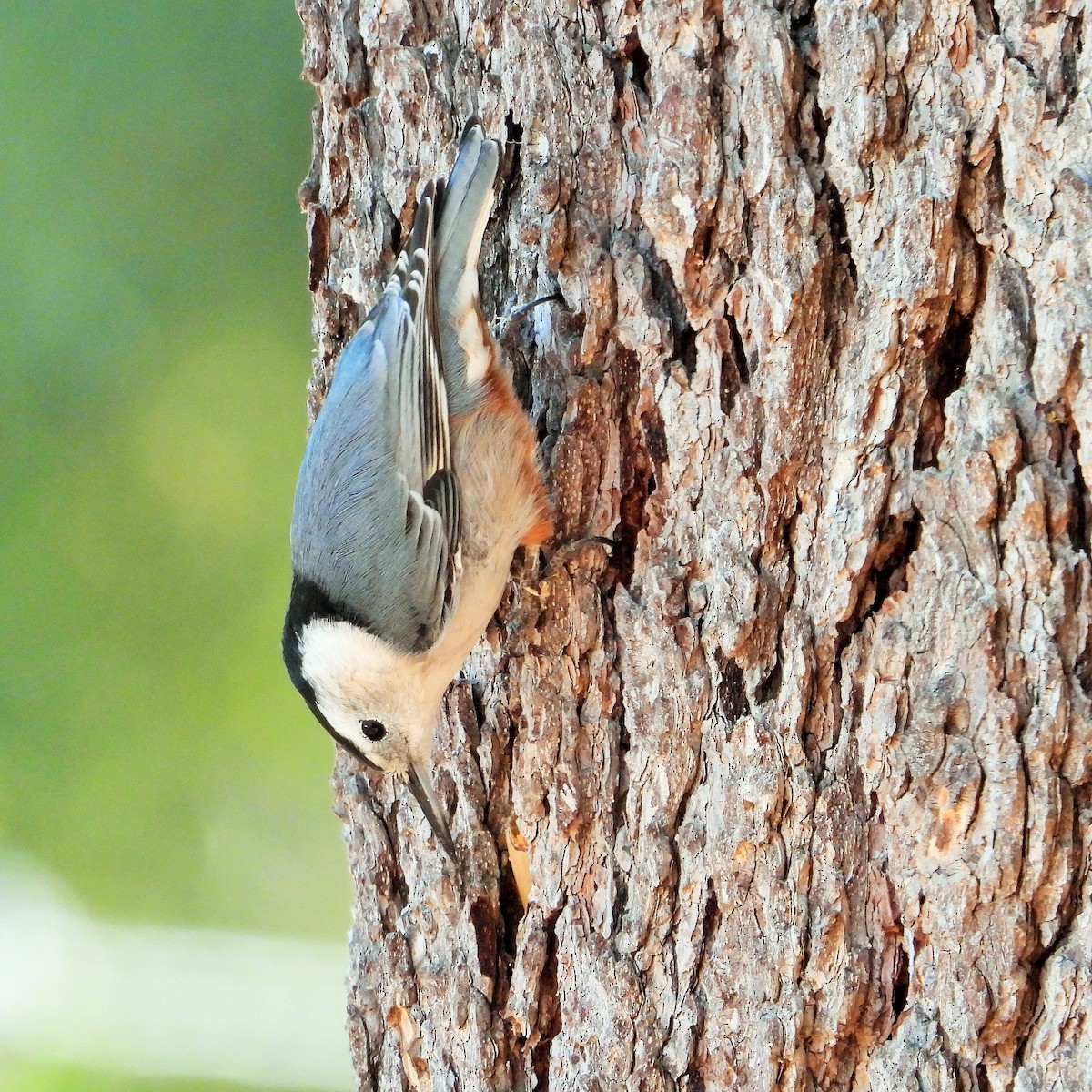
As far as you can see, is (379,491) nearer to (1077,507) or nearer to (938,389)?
(938,389)

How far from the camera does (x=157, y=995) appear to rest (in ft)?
7.93

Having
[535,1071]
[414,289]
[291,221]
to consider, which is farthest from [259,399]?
[535,1071]

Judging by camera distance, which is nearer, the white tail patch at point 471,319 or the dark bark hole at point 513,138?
the dark bark hole at point 513,138

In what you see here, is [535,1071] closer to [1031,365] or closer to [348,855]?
[348,855]

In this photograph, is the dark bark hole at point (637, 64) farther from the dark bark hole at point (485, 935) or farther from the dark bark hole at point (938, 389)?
the dark bark hole at point (485, 935)

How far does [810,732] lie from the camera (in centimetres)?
129

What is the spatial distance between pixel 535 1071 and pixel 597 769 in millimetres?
425

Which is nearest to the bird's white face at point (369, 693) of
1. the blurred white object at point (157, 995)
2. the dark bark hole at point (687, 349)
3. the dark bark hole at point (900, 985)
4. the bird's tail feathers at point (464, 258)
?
the bird's tail feathers at point (464, 258)

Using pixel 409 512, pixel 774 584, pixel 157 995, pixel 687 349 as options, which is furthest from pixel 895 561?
pixel 157 995

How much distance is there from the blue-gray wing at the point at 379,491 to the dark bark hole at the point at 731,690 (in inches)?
18.4

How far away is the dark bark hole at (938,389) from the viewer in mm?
1226

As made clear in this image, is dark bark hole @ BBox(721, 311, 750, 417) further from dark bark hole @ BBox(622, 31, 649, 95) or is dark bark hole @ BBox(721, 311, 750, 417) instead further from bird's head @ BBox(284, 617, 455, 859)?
bird's head @ BBox(284, 617, 455, 859)

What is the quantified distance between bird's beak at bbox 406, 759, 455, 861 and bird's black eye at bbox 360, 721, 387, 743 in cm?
7

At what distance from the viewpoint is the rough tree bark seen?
114 centimetres
